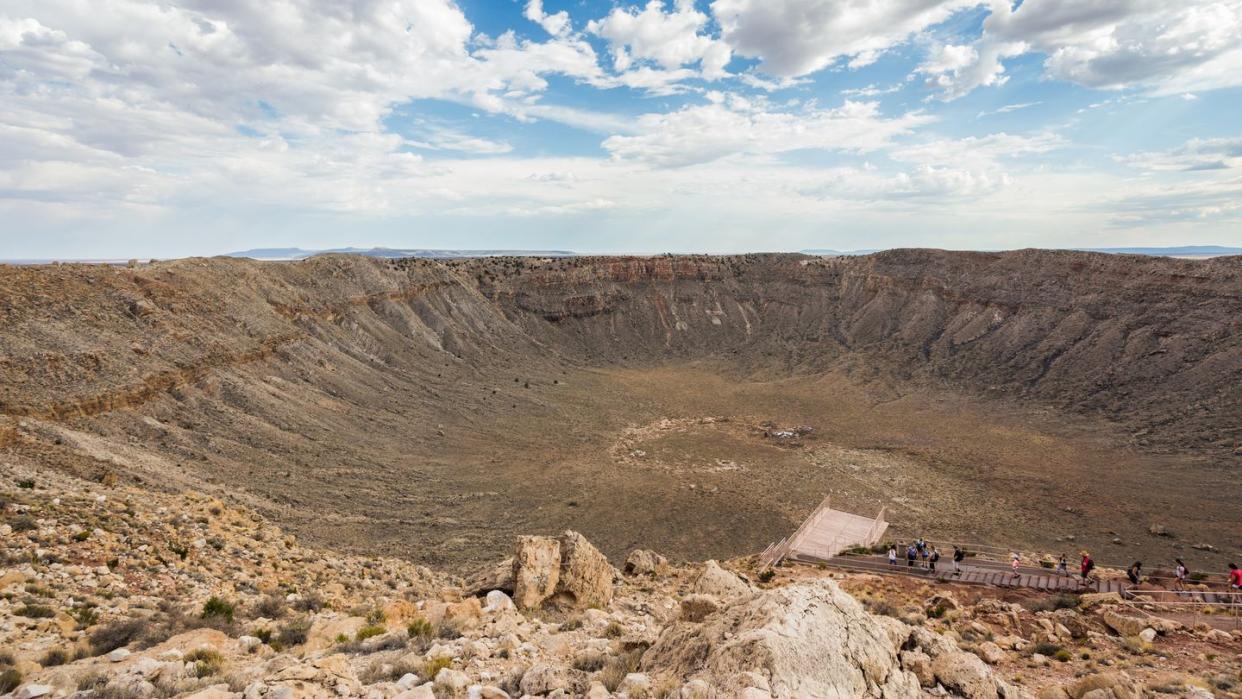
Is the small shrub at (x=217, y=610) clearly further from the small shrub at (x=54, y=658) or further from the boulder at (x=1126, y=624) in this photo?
the boulder at (x=1126, y=624)

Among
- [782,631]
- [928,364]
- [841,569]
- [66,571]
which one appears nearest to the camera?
[782,631]

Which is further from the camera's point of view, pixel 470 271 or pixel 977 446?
pixel 470 271

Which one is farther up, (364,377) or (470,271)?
(470,271)

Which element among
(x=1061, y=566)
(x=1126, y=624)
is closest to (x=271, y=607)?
(x=1126, y=624)

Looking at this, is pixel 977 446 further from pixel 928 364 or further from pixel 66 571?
pixel 66 571

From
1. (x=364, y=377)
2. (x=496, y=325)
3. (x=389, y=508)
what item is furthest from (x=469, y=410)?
(x=496, y=325)

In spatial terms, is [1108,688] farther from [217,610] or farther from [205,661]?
[217,610]
